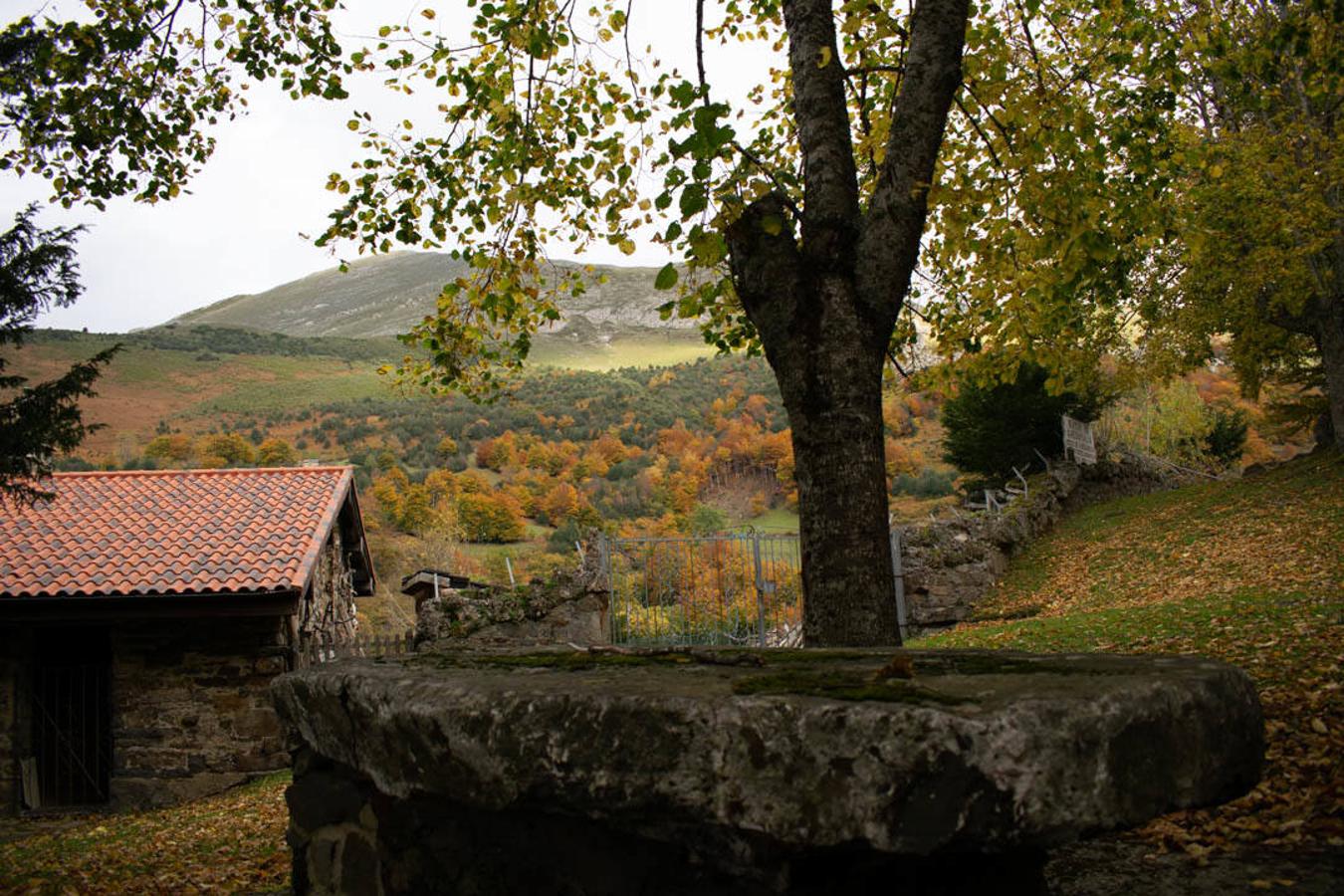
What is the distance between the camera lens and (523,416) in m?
50.5

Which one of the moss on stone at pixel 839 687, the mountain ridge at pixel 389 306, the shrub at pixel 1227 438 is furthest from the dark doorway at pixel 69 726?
the mountain ridge at pixel 389 306

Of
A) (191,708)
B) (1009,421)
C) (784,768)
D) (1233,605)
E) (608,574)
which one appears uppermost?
(1009,421)

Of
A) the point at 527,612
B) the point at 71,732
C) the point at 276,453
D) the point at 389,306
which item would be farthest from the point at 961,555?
the point at 389,306

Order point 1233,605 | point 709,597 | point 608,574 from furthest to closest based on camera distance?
1. point 709,597
2. point 608,574
3. point 1233,605

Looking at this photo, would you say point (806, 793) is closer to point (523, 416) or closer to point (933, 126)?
point (933, 126)

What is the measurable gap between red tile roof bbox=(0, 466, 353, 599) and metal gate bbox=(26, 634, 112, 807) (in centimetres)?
137

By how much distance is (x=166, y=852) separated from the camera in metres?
6.70

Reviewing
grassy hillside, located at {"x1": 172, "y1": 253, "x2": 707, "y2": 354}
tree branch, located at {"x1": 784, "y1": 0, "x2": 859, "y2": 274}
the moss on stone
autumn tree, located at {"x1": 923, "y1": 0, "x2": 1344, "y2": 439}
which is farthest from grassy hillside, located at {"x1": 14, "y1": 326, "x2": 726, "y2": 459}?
the moss on stone

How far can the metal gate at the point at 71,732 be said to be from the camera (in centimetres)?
1186

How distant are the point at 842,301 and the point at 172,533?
→ 41.3 ft

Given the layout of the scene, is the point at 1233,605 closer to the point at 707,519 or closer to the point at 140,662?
the point at 140,662

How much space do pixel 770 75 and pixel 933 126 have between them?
3.18 m

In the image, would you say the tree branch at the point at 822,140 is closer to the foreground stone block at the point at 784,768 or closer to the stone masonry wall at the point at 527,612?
the foreground stone block at the point at 784,768

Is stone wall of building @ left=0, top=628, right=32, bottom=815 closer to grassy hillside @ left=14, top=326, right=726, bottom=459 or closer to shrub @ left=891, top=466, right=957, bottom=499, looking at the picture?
grassy hillside @ left=14, top=326, right=726, bottom=459
